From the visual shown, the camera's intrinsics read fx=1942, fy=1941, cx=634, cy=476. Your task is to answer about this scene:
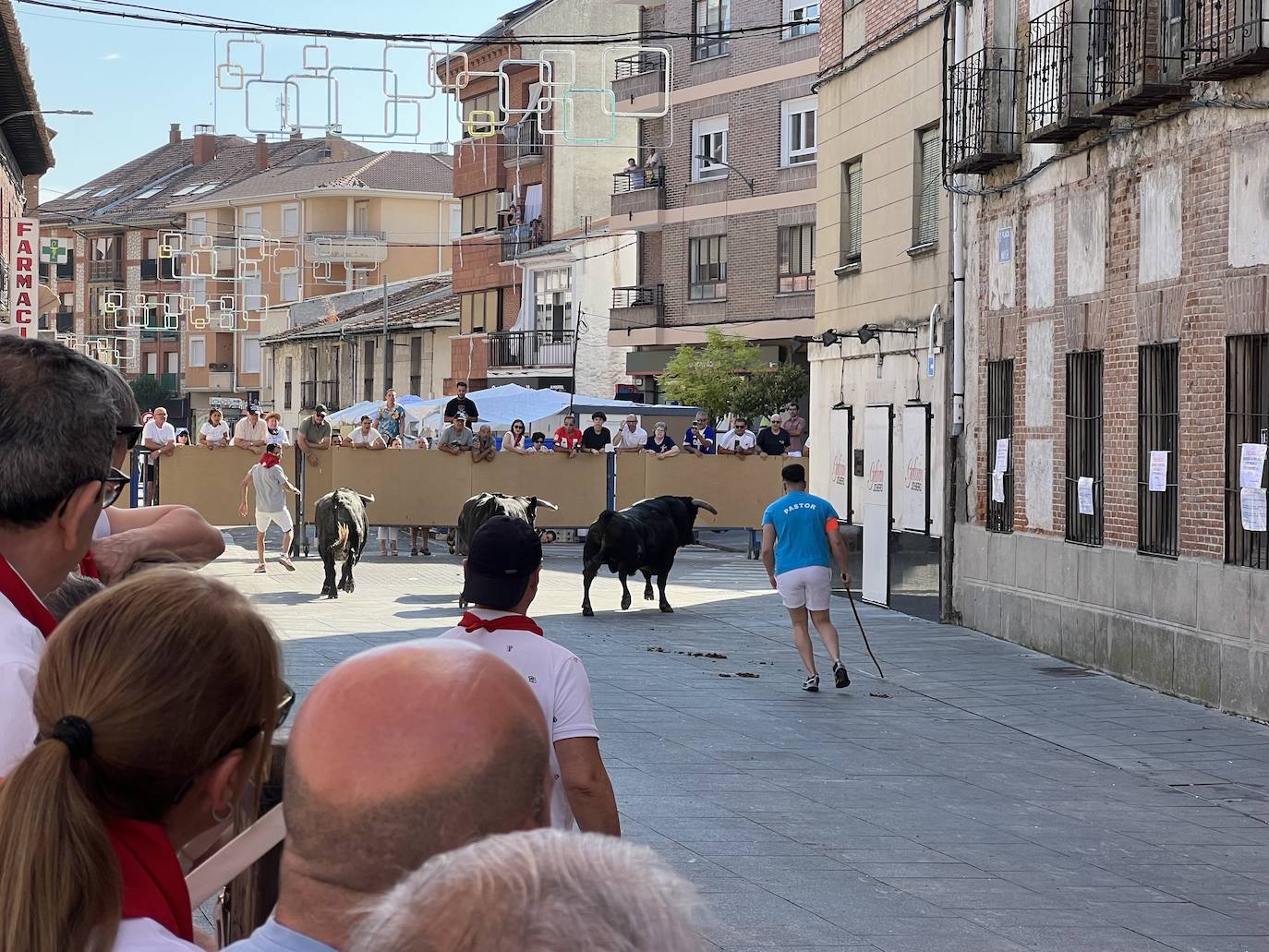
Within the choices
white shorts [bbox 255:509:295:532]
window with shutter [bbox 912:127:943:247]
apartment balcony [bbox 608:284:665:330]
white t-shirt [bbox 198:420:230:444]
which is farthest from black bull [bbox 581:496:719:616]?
apartment balcony [bbox 608:284:665:330]

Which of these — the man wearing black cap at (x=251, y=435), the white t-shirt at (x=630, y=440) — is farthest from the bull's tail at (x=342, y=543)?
the white t-shirt at (x=630, y=440)

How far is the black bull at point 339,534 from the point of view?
22.5 m

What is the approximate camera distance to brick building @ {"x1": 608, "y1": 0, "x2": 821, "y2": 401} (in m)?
45.7

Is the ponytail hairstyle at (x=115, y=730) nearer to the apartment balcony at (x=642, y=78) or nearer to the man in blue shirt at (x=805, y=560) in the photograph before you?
the man in blue shirt at (x=805, y=560)

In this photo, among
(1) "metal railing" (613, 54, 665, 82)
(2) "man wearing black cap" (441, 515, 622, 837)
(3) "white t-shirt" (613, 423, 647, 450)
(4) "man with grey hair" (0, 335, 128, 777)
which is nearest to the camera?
(4) "man with grey hair" (0, 335, 128, 777)

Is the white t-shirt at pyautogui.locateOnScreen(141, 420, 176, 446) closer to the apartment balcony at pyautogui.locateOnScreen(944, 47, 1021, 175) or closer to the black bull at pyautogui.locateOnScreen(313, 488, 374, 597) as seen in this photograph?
the black bull at pyautogui.locateOnScreen(313, 488, 374, 597)

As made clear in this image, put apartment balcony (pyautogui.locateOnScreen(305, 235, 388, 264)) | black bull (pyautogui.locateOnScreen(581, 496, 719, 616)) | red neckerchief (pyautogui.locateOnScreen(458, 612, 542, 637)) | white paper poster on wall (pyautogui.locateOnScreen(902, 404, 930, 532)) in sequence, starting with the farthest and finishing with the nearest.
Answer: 1. apartment balcony (pyautogui.locateOnScreen(305, 235, 388, 264))
2. black bull (pyautogui.locateOnScreen(581, 496, 719, 616))
3. white paper poster on wall (pyautogui.locateOnScreen(902, 404, 930, 532))
4. red neckerchief (pyautogui.locateOnScreen(458, 612, 542, 637))

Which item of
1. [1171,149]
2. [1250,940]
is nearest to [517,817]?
[1250,940]

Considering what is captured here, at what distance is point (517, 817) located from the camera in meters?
2.10

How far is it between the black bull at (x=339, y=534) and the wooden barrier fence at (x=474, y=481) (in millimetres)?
6257

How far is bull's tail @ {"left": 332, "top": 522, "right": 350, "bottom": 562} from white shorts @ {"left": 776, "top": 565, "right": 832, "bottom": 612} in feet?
27.9

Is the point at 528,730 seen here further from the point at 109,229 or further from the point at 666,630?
the point at 109,229

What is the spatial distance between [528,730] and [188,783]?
2.33ft

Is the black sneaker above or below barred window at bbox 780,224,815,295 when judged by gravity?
below
